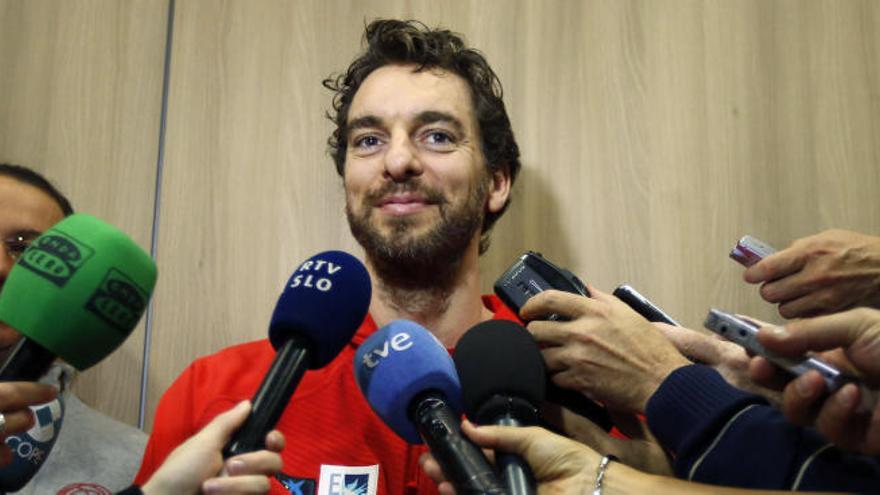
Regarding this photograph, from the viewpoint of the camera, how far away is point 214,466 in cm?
65

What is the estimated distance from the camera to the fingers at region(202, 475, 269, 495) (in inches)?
24.6

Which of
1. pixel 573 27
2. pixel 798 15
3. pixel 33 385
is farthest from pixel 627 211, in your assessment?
pixel 33 385

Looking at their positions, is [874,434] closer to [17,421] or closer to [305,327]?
[305,327]

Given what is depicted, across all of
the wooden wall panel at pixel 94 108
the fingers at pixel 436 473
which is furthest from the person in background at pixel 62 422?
the fingers at pixel 436 473

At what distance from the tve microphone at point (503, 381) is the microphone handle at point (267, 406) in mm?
178

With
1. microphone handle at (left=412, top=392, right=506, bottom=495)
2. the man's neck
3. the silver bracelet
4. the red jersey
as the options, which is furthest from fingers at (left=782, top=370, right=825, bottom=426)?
the man's neck

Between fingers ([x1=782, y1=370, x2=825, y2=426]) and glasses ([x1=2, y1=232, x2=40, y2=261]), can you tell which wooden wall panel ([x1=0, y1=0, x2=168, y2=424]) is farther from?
fingers ([x1=782, y1=370, x2=825, y2=426])

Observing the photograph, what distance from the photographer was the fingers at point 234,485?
63 centimetres

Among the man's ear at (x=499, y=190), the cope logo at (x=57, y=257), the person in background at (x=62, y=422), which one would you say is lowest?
the person in background at (x=62, y=422)

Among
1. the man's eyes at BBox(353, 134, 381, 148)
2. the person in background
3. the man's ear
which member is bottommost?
the person in background

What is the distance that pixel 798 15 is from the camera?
1.54 m

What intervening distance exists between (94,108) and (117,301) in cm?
100

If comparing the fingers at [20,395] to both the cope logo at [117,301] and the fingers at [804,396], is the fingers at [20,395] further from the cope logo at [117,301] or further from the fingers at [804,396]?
Result: the fingers at [804,396]

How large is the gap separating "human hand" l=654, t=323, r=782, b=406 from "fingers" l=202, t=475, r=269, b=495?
575mm
